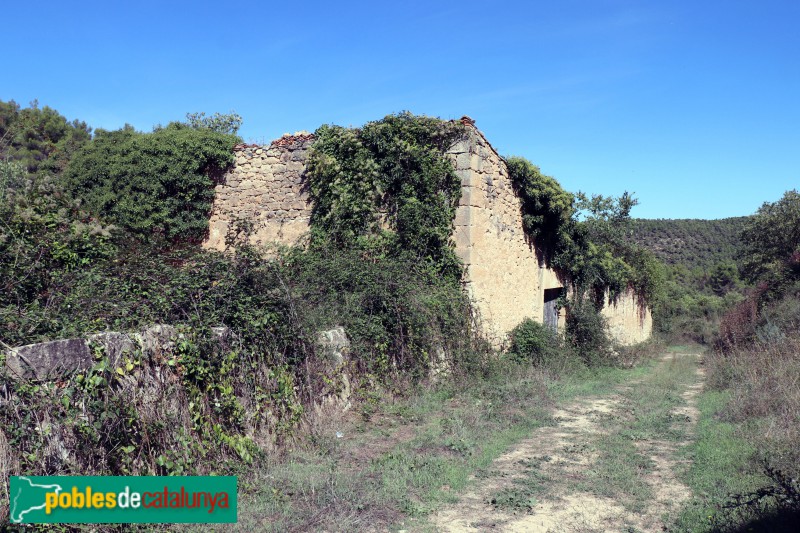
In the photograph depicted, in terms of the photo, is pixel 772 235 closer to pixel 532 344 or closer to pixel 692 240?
pixel 532 344

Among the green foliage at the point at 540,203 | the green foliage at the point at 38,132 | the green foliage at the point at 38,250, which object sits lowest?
the green foliage at the point at 38,250

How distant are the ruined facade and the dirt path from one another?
3295 mm

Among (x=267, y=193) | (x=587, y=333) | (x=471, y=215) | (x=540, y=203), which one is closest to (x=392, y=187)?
(x=471, y=215)

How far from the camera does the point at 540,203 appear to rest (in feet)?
39.9

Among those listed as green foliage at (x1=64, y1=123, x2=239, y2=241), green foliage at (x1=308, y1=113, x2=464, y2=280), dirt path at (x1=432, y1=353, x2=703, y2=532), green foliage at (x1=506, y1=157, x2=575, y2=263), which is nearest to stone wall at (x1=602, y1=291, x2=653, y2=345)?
green foliage at (x1=506, y1=157, x2=575, y2=263)

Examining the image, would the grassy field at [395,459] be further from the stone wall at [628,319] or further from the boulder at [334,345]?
the stone wall at [628,319]

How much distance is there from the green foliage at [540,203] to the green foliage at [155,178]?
582cm

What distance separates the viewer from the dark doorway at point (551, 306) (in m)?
13.6

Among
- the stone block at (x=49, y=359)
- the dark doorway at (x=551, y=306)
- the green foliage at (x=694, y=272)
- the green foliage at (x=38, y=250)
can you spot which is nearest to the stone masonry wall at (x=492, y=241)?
the dark doorway at (x=551, y=306)

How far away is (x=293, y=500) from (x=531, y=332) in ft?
25.3

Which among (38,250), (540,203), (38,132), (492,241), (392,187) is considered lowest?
(38,250)

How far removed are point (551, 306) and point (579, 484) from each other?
9.11 m

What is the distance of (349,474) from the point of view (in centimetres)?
505

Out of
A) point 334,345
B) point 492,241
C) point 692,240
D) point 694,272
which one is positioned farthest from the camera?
point 692,240
